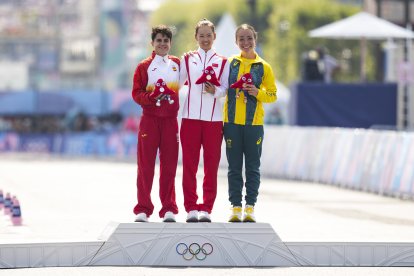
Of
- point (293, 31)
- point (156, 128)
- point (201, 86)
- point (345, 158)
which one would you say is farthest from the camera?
point (293, 31)

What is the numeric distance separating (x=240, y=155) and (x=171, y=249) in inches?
44.1

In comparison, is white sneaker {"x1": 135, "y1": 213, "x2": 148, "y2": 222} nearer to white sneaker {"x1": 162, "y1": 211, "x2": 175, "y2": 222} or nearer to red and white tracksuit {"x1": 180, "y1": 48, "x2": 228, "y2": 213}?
white sneaker {"x1": 162, "y1": 211, "x2": 175, "y2": 222}

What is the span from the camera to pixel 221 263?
39.9 ft

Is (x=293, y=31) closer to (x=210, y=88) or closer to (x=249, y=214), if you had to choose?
(x=249, y=214)

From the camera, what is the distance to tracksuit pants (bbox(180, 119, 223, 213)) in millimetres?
12383

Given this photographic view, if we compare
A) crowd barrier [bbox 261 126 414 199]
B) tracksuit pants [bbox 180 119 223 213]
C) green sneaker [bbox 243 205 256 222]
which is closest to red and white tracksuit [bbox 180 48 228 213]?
tracksuit pants [bbox 180 119 223 213]

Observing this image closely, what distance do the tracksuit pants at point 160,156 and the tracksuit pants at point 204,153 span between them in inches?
4.6

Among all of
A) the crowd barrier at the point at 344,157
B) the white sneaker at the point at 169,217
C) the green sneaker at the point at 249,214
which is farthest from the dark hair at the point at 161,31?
the crowd barrier at the point at 344,157

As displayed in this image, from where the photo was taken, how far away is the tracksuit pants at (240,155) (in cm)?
1248

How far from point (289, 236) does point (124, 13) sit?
12977cm

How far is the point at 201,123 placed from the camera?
487 inches

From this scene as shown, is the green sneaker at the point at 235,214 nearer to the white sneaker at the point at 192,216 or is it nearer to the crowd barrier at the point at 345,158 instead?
the white sneaker at the point at 192,216

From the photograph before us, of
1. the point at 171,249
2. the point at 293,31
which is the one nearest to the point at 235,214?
the point at 171,249

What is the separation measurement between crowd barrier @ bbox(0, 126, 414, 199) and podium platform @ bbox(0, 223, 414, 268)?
10911 millimetres
